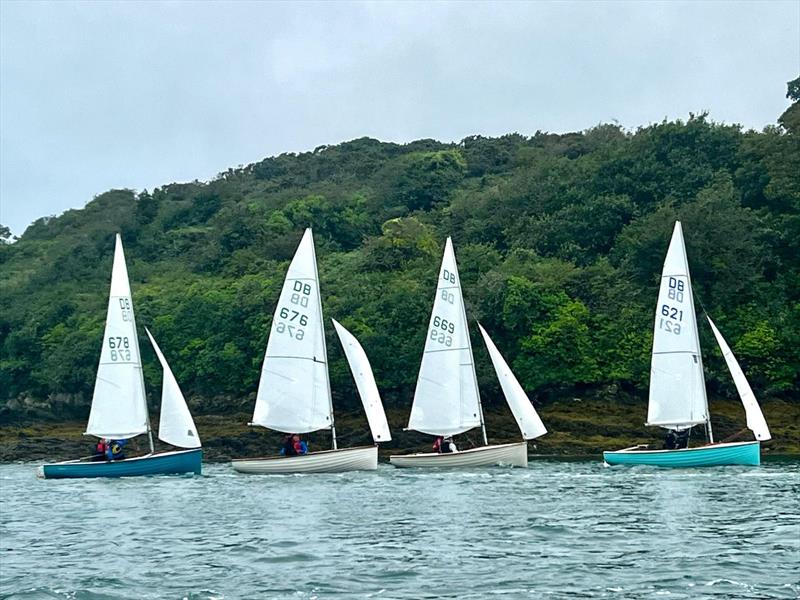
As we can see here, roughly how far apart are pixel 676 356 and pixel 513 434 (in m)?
12.2

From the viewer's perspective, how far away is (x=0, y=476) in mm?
46719

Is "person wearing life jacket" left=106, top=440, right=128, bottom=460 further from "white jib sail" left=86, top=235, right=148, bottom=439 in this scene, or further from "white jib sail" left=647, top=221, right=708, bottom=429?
"white jib sail" left=647, top=221, right=708, bottom=429

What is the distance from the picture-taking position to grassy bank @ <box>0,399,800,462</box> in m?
50.2

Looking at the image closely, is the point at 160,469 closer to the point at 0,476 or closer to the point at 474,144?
the point at 0,476

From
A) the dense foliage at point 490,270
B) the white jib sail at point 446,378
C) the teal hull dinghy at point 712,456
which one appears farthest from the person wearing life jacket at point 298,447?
the dense foliage at point 490,270

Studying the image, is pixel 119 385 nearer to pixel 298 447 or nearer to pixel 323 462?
pixel 298 447

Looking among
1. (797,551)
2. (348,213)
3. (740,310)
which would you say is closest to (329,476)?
(797,551)

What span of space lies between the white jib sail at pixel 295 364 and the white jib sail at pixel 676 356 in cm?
1180

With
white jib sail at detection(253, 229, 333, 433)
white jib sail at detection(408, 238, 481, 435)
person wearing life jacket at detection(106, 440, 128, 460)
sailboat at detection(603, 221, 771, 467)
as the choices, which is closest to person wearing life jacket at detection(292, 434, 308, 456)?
white jib sail at detection(253, 229, 333, 433)

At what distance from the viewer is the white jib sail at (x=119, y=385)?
4534 cm

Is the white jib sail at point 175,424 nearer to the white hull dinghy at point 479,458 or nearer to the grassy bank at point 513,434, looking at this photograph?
the white hull dinghy at point 479,458

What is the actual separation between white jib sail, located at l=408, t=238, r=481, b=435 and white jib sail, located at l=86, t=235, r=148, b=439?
33.4 feet

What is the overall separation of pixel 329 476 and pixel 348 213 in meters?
43.2

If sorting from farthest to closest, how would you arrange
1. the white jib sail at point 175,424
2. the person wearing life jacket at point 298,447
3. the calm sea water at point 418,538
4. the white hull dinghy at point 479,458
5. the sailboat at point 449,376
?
the sailboat at point 449,376
the white jib sail at point 175,424
the person wearing life jacket at point 298,447
the white hull dinghy at point 479,458
the calm sea water at point 418,538
